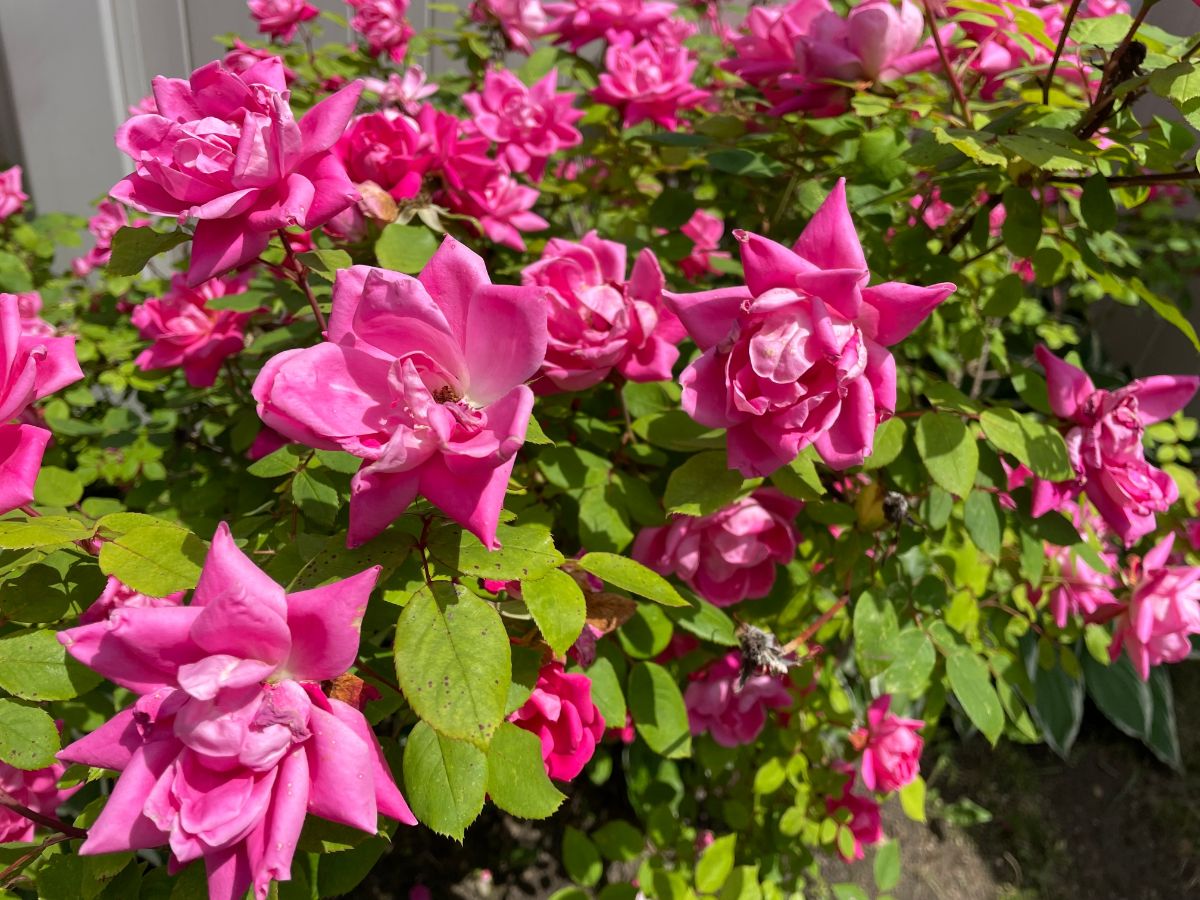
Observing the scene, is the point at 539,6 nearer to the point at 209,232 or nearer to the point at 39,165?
the point at 209,232

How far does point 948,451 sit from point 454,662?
632 mm

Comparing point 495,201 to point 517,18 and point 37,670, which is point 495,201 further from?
point 517,18

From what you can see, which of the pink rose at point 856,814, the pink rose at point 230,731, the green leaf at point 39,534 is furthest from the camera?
the pink rose at point 856,814

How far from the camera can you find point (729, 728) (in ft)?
4.14

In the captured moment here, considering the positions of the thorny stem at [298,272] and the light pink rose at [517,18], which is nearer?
the thorny stem at [298,272]

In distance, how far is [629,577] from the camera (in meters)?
0.72

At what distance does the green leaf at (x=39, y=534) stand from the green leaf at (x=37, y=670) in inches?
3.6

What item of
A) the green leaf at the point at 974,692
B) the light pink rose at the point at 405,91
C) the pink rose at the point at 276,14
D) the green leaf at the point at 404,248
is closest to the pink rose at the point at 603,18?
the light pink rose at the point at 405,91

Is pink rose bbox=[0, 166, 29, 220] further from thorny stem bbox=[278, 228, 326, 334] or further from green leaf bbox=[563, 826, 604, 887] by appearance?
green leaf bbox=[563, 826, 604, 887]

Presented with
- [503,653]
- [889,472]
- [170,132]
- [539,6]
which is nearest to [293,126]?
[170,132]

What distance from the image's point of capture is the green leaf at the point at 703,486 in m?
0.80

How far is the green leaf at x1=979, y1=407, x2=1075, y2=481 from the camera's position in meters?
0.91

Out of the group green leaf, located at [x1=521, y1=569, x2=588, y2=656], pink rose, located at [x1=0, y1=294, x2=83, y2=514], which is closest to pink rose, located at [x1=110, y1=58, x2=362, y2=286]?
pink rose, located at [x1=0, y1=294, x2=83, y2=514]

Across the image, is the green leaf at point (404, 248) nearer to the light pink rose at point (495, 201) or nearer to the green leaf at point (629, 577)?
the light pink rose at point (495, 201)
